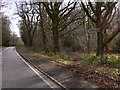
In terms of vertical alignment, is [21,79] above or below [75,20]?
below

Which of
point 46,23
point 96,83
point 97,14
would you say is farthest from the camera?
point 46,23

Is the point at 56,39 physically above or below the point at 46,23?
below

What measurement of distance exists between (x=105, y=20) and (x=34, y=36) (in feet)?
121

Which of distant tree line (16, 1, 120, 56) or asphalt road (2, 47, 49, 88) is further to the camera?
distant tree line (16, 1, 120, 56)

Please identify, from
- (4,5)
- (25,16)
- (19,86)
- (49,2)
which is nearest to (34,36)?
(25,16)

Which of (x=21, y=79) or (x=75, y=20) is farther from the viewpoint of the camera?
(x=75, y=20)

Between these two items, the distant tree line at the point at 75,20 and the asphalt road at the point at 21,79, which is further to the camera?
the distant tree line at the point at 75,20

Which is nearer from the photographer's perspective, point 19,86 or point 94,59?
point 19,86

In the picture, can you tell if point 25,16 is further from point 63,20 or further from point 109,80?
point 109,80

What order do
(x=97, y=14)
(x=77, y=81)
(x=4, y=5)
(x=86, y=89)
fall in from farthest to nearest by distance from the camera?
(x=4, y=5) < (x=97, y=14) < (x=77, y=81) < (x=86, y=89)

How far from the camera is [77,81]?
321 inches

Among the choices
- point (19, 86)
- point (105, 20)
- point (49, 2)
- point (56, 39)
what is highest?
point (49, 2)

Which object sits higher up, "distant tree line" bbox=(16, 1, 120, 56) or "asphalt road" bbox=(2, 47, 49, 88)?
"distant tree line" bbox=(16, 1, 120, 56)

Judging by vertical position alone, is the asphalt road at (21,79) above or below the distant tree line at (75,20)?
below
